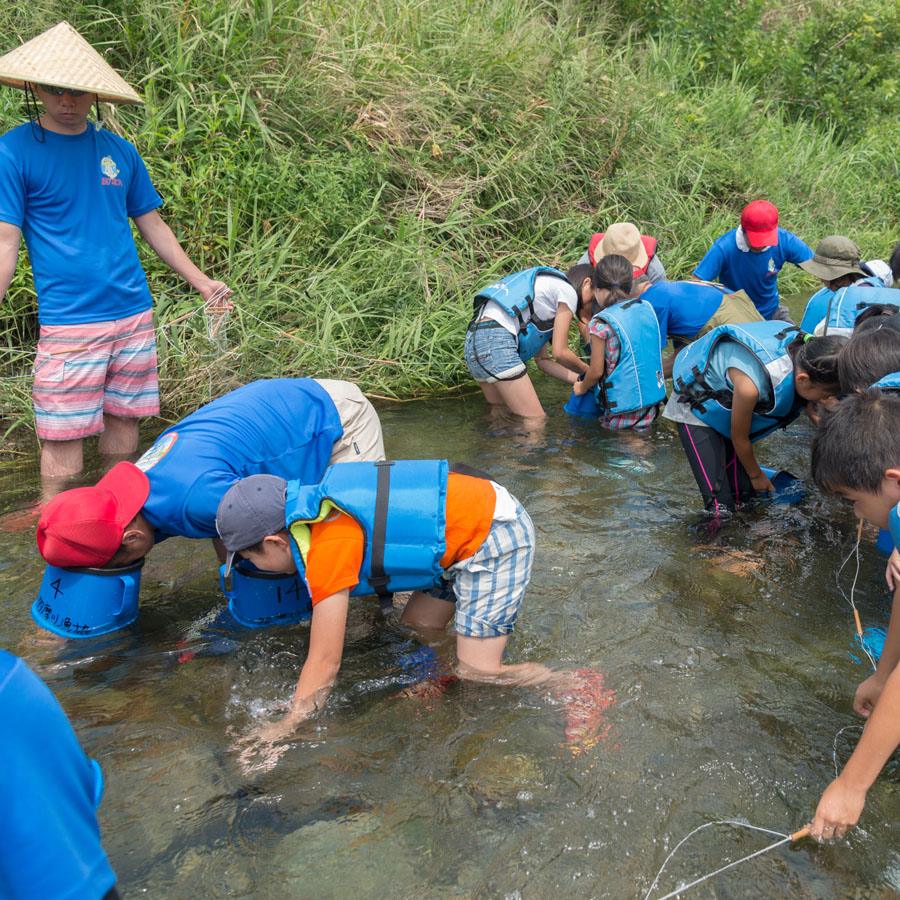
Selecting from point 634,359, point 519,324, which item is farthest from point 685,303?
point 519,324

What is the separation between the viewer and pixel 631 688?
302cm

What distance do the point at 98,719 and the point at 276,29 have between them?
619cm

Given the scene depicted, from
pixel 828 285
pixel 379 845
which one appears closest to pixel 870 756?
pixel 379 845

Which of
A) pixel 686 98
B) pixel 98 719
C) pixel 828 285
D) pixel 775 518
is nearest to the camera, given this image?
pixel 98 719

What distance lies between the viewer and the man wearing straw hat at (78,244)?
153 inches

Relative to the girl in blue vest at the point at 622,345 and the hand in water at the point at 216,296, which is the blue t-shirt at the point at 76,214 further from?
the girl in blue vest at the point at 622,345

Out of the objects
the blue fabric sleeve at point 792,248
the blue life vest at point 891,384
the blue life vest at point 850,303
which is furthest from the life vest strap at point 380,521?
the blue fabric sleeve at point 792,248

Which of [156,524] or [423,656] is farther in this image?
[423,656]

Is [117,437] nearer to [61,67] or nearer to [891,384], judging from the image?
[61,67]

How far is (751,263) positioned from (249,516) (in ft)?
16.1

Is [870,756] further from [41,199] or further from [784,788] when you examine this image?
[41,199]

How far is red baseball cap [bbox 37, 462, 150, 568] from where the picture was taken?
2.76m

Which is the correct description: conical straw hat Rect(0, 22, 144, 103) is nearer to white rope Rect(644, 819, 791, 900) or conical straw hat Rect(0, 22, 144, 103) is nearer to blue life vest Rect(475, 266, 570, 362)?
blue life vest Rect(475, 266, 570, 362)

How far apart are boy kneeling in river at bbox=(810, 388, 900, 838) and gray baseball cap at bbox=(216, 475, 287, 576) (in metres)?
1.53
